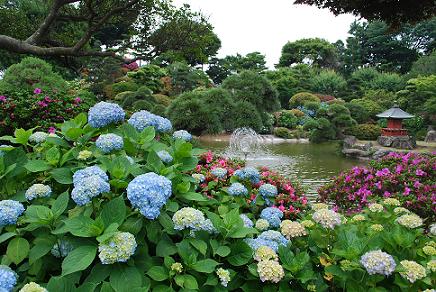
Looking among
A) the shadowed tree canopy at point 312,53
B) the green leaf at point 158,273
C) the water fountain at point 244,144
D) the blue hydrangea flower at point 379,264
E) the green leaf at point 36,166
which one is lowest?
the water fountain at point 244,144

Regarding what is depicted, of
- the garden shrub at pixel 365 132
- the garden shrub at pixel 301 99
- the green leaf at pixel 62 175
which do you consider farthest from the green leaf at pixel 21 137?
the garden shrub at pixel 301 99

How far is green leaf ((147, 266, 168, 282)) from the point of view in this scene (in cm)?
124

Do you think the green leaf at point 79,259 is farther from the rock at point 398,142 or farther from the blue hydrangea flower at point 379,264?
the rock at point 398,142

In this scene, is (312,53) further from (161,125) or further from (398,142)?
(161,125)

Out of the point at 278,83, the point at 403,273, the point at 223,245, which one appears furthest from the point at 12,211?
the point at 278,83

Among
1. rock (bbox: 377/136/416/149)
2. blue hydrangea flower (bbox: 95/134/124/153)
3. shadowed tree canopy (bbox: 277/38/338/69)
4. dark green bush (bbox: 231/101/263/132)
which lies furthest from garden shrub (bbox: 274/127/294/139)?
shadowed tree canopy (bbox: 277/38/338/69)

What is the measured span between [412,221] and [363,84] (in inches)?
1133

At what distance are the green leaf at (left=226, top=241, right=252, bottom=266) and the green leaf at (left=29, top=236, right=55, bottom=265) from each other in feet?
2.05

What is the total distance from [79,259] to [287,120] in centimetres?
1924

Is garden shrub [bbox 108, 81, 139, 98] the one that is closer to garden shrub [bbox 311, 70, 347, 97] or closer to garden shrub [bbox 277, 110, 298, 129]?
garden shrub [bbox 277, 110, 298, 129]

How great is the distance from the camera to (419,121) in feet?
57.5

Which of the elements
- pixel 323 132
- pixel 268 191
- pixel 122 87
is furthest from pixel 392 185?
pixel 122 87

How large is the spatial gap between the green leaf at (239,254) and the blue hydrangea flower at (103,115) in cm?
77

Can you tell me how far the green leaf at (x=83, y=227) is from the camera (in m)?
1.20
